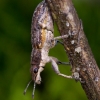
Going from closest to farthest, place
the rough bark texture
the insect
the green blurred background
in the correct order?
the rough bark texture < the insect < the green blurred background

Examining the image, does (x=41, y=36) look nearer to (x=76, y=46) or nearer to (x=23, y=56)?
(x=76, y=46)

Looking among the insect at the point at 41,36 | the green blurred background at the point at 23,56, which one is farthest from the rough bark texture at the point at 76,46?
the green blurred background at the point at 23,56

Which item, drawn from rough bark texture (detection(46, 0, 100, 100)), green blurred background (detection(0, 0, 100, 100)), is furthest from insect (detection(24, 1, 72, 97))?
green blurred background (detection(0, 0, 100, 100))

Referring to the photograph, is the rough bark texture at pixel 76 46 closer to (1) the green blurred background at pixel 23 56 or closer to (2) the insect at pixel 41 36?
(2) the insect at pixel 41 36

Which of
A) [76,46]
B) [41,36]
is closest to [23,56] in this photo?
[41,36]

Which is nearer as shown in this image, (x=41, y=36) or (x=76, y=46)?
(x=76, y=46)

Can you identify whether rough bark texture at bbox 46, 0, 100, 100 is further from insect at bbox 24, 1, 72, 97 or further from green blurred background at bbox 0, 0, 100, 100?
green blurred background at bbox 0, 0, 100, 100
